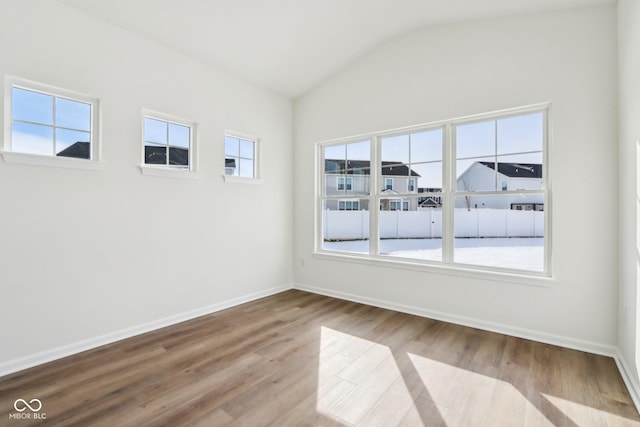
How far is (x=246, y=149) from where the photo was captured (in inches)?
173

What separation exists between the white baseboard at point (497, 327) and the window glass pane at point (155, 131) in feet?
10.1

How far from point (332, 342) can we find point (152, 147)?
9.30ft

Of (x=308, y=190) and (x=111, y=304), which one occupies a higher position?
(x=308, y=190)

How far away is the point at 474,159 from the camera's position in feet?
11.4

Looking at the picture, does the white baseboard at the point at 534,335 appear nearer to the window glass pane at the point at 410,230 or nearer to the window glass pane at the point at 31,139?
the window glass pane at the point at 410,230

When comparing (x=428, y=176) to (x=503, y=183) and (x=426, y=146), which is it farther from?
(x=503, y=183)

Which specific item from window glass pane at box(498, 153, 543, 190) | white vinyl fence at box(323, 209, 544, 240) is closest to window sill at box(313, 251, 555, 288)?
white vinyl fence at box(323, 209, 544, 240)

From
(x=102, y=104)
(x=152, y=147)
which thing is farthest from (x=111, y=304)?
(x=102, y=104)

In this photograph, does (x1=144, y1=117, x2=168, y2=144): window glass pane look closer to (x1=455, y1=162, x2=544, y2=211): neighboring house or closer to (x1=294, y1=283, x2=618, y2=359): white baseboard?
(x1=294, y1=283, x2=618, y2=359): white baseboard

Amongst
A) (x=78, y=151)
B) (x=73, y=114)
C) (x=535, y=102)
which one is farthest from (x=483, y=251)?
(x=73, y=114)

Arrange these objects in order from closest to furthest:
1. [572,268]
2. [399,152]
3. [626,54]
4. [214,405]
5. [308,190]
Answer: [214,405]
[626,54]
[572,268]
[399,152]
[308,190]

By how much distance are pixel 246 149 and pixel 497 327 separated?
3815 millimetres

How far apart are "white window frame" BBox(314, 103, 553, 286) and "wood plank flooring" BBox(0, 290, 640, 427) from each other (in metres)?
0.65

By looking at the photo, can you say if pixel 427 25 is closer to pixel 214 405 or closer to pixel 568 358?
pixel 568 358
